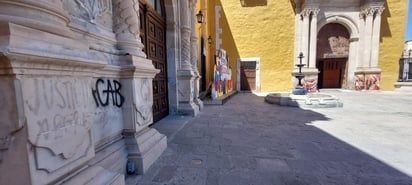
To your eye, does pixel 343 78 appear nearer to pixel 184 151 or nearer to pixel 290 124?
pixel 290 124

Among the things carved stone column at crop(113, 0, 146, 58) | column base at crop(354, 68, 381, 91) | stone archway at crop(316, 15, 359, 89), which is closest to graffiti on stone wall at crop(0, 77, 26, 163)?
carved stone column at crop(113, 0, 146, 58)

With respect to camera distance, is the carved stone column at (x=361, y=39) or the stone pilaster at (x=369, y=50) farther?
the carved stone column at (x=361, y=39)

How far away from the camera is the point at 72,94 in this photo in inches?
45.9

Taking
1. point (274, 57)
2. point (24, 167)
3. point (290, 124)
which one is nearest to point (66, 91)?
point (24, 167)

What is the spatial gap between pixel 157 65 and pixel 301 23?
1122 centimetres

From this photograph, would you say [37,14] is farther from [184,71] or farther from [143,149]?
[184,71]

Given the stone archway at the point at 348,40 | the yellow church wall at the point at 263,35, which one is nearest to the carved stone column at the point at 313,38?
the stone archway at the point at 348,40

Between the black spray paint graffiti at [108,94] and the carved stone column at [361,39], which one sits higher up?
the carved stone column at [361,39]

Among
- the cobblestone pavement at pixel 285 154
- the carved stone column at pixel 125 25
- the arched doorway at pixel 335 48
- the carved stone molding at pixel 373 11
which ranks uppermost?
the carved stone molding at pixel 373 11

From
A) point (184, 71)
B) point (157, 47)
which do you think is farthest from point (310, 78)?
point (157, 47)

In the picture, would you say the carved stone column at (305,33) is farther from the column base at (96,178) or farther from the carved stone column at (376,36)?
the column base at (96,178)

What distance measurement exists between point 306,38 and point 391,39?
5532 mm

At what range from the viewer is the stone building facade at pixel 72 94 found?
2.90ft

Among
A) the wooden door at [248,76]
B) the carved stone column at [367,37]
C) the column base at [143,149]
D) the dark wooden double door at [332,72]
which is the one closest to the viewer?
the column base at [143,149]
